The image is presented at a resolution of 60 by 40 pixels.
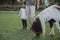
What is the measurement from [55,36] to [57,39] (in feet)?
1.91

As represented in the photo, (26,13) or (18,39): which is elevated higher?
(26,13)

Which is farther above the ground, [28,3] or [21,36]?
[28,3]

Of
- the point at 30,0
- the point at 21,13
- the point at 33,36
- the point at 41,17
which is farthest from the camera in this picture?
the point at 21,13

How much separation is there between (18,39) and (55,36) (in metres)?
1.35

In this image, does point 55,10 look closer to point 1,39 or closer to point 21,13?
point 1,39

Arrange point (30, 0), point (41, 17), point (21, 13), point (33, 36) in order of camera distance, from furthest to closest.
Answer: point (21, 13) → point (30, 0) → point (33, 36) → point (41, 17)

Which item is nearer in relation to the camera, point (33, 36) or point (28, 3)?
point (33, 36)

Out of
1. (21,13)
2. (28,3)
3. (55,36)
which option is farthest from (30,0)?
(55,36)

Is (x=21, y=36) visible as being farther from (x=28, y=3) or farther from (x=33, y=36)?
(x=28, y=3)

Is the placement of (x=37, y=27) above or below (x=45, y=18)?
below

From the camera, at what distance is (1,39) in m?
9.06

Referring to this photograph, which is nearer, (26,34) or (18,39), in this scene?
(18,39)

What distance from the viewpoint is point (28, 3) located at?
10.5 metres

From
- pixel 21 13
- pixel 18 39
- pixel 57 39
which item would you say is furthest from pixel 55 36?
pixel 21 13
